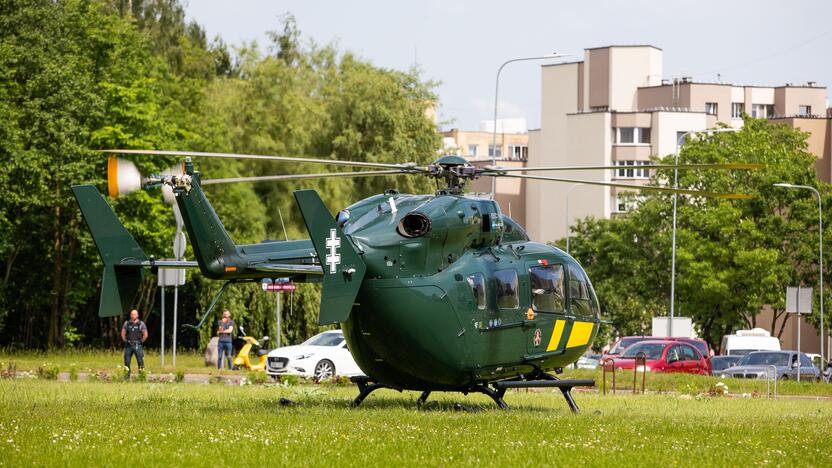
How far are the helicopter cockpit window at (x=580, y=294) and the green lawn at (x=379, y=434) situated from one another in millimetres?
1744

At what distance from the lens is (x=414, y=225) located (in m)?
18.7

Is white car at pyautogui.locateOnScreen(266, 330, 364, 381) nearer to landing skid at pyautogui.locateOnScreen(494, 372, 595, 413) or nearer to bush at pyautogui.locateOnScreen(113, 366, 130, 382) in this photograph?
bush at pyautogui.locateOnScreen(113, 366, 130, 382)

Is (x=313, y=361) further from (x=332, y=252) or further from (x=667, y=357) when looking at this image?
(x=332, y=252)

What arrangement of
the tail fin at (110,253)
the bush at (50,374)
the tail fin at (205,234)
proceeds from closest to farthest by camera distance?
the tail fin at (205,234) → the tail fin at (110,253) → the bush at (50,374)

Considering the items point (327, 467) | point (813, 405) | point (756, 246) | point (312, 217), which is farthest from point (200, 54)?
point (327, 467)

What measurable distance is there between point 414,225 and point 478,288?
1372 mm

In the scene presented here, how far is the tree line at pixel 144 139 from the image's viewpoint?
48.2 meters

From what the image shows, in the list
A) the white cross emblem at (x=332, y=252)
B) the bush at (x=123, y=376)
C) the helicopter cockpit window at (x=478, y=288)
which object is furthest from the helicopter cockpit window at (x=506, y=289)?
the bush at (x=123, y=376)

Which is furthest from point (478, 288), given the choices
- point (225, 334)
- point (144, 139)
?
point (144, 139)

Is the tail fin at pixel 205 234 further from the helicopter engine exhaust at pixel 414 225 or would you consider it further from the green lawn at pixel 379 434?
the helicopter engine exhaust at pixel 414 225

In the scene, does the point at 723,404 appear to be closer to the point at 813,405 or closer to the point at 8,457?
the point at 813,405

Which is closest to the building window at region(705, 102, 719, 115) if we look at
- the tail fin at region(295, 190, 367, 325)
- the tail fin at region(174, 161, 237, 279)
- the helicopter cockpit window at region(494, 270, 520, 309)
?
the helicopter cockpit window at region(494, 270, 520, 309)

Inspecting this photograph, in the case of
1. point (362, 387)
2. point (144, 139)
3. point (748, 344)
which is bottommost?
point (748, 344)

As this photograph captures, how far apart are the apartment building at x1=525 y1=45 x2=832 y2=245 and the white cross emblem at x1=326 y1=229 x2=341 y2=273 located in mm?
74121
